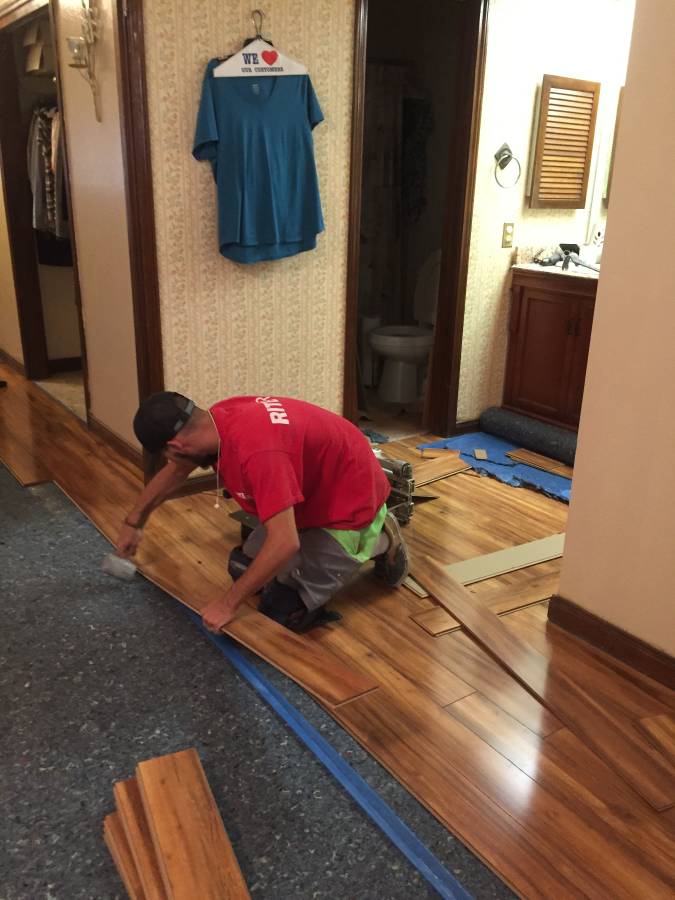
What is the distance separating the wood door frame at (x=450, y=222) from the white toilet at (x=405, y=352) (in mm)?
368

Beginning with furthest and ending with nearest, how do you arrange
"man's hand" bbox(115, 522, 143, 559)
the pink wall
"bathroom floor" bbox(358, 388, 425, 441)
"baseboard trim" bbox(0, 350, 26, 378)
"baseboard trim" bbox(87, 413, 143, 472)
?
"baseboard trim" bbox(0, 350, 26, 378)
"bathroom floor" bbox(358, 388, 425, 441)
"baseboard trim" bbox(87, 413, 143, 472)
"man's hand" bbox(115, 522, 143, 559)
the pink wall

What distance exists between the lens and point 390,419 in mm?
4547

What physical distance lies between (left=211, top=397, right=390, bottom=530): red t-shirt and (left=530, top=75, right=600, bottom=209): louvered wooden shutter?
2359mm

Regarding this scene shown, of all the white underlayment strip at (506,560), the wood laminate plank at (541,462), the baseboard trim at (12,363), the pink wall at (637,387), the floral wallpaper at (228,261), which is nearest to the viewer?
the pink wall at (637,387)

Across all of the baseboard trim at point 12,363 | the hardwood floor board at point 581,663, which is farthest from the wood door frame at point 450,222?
the baseboard trim at point 12,363

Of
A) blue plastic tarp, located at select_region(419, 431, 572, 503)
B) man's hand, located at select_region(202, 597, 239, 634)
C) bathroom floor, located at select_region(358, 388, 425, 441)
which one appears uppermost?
man's hand, located at select_region(202, 597, 239, 634)

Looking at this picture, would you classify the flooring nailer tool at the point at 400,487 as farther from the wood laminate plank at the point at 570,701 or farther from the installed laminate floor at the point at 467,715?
the wood laminate plank at the point at 570,701

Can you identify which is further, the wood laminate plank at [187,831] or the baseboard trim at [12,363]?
the baseboard trim at [12,363]

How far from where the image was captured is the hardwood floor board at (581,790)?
1.57m

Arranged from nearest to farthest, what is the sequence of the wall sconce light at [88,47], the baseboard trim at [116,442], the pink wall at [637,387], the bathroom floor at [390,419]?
the pink wall at [637,387] → the wall sconce light at [88,47] → the baseboard trim at [116,442] → the bathroom floor at [390,419]

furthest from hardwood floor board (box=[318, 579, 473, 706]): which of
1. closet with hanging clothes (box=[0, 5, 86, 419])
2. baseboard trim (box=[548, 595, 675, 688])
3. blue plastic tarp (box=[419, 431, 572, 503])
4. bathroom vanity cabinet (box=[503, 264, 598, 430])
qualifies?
closet with hanging clothes (box=[0, 5, 86, 419])

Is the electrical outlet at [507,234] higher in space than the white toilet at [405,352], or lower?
higher

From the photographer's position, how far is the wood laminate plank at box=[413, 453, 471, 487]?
11.8 ft

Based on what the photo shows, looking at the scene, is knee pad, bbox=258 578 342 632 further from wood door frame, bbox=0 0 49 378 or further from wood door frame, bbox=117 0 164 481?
wood door frame, bbox=0 0 49 378
